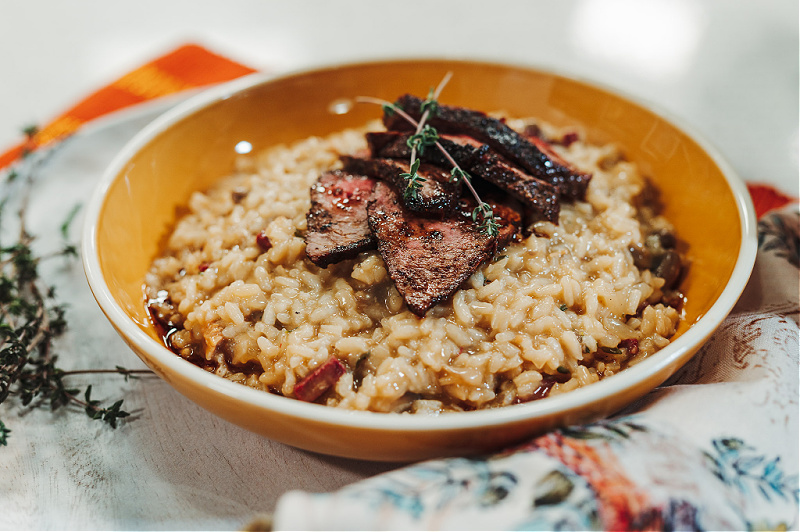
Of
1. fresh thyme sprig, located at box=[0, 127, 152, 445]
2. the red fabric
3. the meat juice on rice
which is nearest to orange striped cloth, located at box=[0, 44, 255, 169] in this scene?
fresh thyme sprig, located at box=[0, 127, 152, 445]

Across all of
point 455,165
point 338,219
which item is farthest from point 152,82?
point 455,165

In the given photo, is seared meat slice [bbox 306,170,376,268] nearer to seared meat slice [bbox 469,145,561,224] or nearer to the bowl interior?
seared meat slice [bbox 469,145,561,224]

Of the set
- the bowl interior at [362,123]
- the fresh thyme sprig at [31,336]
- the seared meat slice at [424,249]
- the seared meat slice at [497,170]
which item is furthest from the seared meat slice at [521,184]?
the fresh thyme sprig at [31,336]

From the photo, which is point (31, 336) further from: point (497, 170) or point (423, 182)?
point (497, 170)

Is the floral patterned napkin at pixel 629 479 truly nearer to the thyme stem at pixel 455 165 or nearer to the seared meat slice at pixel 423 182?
the thyme stem at pixel 455 165

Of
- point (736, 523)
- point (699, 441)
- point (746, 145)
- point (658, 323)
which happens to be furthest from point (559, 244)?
point (746, 145)

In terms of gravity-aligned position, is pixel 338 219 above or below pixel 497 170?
below
